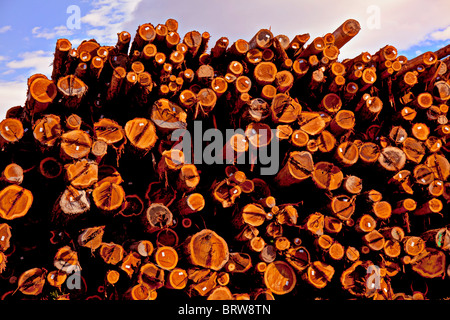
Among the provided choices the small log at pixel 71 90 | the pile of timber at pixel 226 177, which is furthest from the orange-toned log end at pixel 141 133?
the small log at pixel 71 90

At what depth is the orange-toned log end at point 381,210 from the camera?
2.82 metres

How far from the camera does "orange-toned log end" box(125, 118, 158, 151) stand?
8.33 feet

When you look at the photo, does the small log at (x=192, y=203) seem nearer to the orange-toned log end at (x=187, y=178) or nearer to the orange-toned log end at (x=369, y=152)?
the orange-toned log end at (x=187, y=178)

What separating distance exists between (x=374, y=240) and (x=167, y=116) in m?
2.14

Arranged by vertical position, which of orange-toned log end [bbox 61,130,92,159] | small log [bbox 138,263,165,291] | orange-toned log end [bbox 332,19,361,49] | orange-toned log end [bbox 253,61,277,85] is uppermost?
orange-toned log end [bbox 332,19,361,49]

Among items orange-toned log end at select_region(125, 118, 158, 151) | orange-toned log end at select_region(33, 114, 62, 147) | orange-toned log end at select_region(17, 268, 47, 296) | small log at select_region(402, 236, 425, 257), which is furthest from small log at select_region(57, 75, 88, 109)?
small log at select_region(402, 236, 425, 257)

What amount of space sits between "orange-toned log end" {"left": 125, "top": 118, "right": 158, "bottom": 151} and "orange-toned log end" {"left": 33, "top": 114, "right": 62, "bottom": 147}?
0.52m

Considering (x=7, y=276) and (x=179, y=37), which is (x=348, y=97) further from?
(x=7, y=276)

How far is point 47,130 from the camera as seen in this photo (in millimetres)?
2389

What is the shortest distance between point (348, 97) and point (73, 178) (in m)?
2.65

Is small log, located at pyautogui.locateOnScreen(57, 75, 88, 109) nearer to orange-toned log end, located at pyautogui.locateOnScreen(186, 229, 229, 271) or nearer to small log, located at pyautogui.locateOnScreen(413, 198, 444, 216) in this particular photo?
orange-toned log end, located at pyautogui.locateOnScreen(186, 229, 229, 271)

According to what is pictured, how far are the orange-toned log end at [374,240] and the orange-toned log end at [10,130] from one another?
299cm

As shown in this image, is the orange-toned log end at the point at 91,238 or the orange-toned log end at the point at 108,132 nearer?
the orange-toned log end at the point at 91,238
